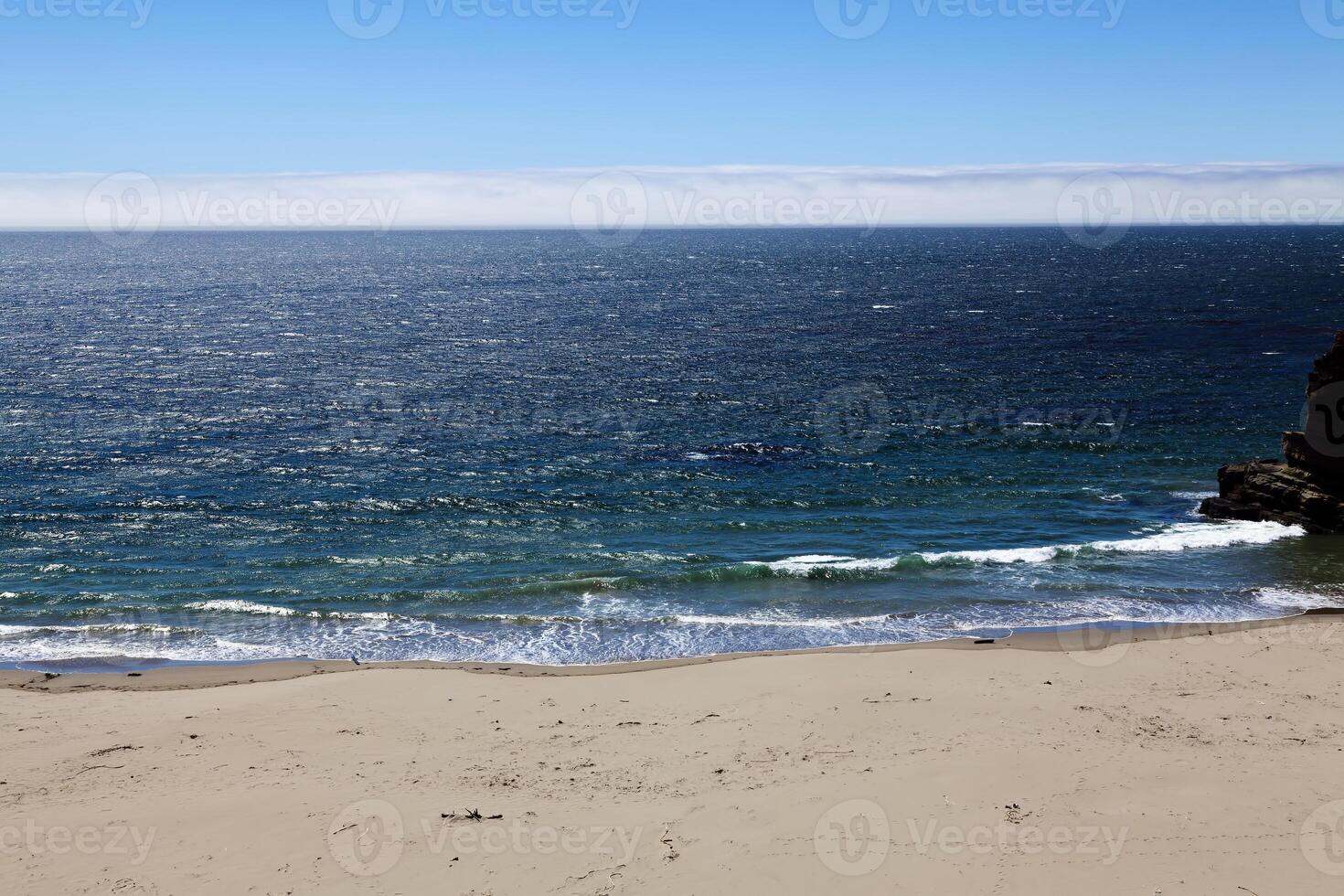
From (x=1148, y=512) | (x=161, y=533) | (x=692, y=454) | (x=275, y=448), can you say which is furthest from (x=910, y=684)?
(x=275, y=448)

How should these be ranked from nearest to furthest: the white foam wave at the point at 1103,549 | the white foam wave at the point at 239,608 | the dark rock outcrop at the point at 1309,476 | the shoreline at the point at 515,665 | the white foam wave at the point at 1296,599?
the shoreline at the point at 515,665
the white foam wave at the point at 1296,599
the white foam wave at the point at 239,608
the white foam wave at the point at 1103,549
the dark rock outcrop at the point at 1309,476

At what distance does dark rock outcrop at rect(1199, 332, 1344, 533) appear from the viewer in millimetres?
31281

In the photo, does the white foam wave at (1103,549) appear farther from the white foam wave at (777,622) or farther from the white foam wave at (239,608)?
the white foam wave at (239,608)

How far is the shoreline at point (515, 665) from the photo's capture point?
2175 centimetres

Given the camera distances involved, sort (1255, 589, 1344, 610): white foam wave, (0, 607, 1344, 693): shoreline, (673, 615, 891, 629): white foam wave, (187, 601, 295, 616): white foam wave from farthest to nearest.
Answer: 1. (187, 601, 295, 616): white foam wave
2. (1255, 589, 1344, 610): white foam wave
3. (673, 615, 891, 629): white foam wave
4. (0, 607, 1344, 693): shoreline

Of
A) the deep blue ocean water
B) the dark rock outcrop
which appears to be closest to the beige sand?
the deep blue ocean water

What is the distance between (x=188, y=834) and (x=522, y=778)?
533 centimetres

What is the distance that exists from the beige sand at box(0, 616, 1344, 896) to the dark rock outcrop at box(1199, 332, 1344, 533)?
11.2 metres

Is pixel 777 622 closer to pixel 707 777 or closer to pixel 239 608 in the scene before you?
pixel 707 777

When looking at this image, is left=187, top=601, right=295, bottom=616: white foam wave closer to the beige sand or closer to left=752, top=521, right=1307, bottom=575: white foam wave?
the beige sand

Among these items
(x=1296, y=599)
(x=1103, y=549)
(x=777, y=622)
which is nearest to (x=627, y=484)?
(x=777, y=622)

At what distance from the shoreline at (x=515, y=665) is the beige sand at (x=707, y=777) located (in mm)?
Result: 224

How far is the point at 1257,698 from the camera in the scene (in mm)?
19672

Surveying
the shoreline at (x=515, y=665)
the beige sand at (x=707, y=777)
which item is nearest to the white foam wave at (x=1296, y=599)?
the shoreline at (x=515, y=665)
